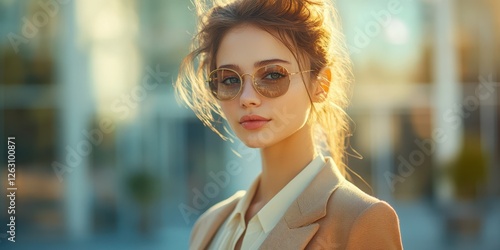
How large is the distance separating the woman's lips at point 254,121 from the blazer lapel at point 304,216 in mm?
222

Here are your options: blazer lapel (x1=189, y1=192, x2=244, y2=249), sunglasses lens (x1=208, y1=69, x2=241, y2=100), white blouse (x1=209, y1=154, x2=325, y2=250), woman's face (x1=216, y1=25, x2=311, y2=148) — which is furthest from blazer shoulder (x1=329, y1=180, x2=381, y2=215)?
blazer lapel (x1=189, y1=192, x2=244, y2=249)

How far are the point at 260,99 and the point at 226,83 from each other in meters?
0.12

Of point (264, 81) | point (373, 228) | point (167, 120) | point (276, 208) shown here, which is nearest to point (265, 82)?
point (264, 81)

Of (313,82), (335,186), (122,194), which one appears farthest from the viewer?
(122,194)

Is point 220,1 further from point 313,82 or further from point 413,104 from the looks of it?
point 413,104

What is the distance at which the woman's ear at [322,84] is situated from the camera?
2.25 m

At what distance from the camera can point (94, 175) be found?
11742 millimetres

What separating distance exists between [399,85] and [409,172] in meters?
1.47

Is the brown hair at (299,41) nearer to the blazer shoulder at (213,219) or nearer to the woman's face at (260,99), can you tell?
the woman's face at (260,99)

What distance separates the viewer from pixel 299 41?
7.17ft

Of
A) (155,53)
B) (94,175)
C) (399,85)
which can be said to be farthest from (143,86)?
(399,85)

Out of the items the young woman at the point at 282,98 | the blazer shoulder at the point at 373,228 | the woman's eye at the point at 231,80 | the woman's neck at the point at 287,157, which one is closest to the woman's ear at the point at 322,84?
the young woman at the point at 282,98

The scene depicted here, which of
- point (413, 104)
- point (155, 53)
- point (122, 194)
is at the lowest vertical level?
point (122, 194)

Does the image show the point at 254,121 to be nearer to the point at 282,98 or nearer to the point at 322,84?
the point at 282,98
